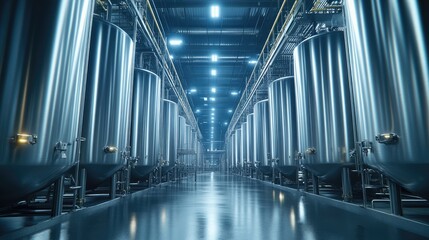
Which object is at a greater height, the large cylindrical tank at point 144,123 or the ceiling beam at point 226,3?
the ceiling beam at point 226,3

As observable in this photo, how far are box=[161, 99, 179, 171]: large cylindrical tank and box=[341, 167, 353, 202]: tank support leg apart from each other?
228 inches

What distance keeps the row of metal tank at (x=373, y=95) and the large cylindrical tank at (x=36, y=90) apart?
2.98 meters

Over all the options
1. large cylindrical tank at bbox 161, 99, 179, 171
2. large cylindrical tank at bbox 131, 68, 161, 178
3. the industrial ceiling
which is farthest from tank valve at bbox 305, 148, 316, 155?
the industrial ceiling

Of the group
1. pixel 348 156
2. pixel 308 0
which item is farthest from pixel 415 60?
pixel 308 0

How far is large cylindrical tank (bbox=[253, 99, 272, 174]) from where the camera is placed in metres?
9.21

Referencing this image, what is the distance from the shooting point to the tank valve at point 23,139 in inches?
77.7

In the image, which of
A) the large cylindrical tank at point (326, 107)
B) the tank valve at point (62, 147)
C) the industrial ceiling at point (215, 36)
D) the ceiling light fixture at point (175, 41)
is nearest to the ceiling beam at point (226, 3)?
the industrial ceiling at point (215, 36)

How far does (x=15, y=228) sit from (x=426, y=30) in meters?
3.83

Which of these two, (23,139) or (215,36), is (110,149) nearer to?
(23,139)

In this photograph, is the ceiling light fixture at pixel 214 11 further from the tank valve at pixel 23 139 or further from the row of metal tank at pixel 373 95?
the tank valve at pixel 23 139

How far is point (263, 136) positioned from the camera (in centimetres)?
981

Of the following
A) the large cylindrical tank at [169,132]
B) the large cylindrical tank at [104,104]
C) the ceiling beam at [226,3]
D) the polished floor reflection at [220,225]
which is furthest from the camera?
the large cylindrical tank at [169,132]

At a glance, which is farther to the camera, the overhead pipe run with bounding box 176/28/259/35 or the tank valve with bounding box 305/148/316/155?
the overhead pipe run with bounding box 176/28/259/35

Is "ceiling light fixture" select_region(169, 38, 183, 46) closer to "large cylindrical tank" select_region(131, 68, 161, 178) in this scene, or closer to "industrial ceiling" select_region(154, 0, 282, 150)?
"industrial ceiling" select_region(154, 0, 282, 150)
